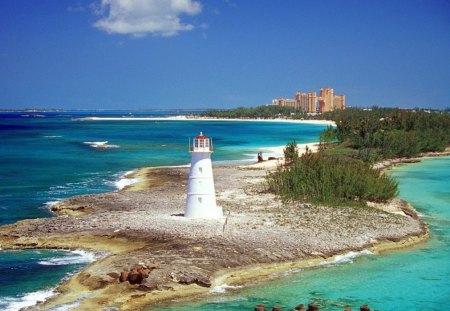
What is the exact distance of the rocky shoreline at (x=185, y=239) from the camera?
20.8m

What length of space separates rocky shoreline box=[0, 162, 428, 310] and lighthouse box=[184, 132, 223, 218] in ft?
2.15

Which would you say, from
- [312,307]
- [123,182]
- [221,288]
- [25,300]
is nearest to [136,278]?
[221,288]

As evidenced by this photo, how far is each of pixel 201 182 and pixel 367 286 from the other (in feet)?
32.9

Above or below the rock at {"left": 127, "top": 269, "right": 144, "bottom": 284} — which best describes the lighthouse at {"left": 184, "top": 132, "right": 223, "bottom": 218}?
above

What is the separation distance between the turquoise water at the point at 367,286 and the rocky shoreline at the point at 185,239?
874mm

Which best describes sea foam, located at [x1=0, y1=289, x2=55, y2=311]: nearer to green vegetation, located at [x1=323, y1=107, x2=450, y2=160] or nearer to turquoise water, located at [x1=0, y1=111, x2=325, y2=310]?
turquoise water, located at [x1=0, y1=111, x2=325, y2=310]

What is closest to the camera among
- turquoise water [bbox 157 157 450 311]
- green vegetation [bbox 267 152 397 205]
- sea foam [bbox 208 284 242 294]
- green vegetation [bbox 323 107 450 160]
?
turquoise water [bbox 157 157 450 311]

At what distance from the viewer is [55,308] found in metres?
19.0

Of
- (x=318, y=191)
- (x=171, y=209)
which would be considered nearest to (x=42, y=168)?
(x=171, y=209)

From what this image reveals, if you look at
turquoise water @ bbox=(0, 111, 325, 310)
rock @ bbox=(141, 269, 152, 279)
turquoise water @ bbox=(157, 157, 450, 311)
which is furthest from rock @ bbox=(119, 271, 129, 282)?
turquoise water @ bbox=(0, 111, 325, 310)

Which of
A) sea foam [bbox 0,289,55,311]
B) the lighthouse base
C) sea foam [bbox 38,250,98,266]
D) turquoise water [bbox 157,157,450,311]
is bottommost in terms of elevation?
turquoise water [bbox 157,157,450,311]

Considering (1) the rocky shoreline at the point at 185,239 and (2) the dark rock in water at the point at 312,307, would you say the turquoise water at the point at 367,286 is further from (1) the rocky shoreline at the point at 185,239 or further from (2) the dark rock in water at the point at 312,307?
(2) the dark rock in water at the point at 312,307

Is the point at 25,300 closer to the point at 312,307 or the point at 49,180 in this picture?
the point at 312,307

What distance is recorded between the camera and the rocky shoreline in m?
20.8
